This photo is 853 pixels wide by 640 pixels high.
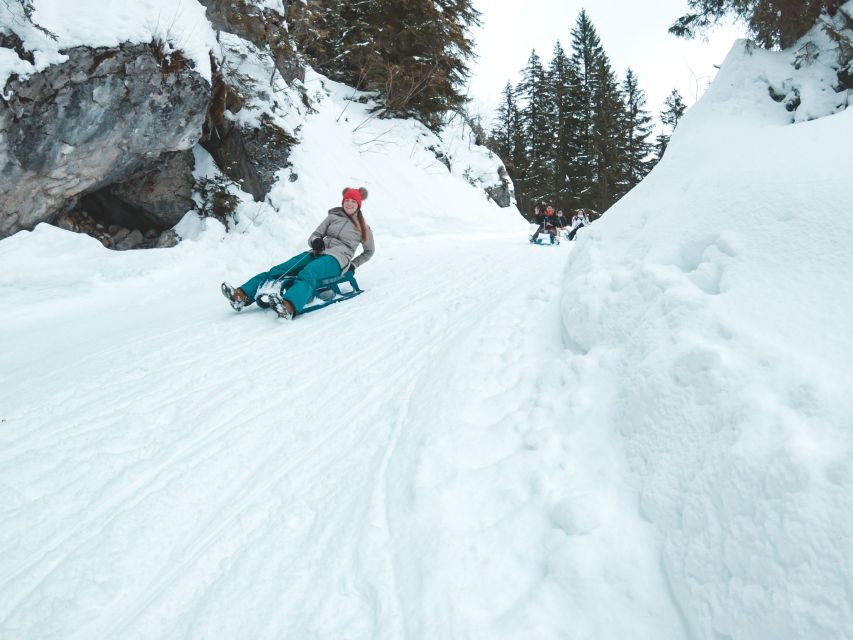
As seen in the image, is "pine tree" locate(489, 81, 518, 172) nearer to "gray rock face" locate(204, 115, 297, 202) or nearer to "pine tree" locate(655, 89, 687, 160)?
"pine tree" locate(655, 89, 687, 160)

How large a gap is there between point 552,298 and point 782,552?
2.71 m

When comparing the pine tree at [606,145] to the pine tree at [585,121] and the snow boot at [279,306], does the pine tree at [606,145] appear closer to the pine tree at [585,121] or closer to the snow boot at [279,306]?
the pine tree at [585,121]

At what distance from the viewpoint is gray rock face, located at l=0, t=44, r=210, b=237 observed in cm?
546

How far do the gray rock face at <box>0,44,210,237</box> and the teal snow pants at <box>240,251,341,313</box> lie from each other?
150 inches

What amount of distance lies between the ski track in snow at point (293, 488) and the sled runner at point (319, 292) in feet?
3.00

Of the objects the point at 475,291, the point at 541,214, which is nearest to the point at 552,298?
the point at 475,291

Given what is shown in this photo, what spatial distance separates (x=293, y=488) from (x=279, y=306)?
2.66 meters

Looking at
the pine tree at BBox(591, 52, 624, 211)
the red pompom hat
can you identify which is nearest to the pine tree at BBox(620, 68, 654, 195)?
the pine tree at BBox(591, 52, 624, 211)

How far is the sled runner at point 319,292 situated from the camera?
4.61 meters

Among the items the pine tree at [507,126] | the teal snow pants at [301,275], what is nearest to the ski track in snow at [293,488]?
the teal snow pants at [301,275]

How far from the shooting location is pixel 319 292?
518 cm

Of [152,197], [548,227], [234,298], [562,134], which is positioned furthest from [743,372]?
[562,134]

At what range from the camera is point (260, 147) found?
9.32 meters

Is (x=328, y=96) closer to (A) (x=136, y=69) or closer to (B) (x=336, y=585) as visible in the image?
(A) (x=136, y=69)
